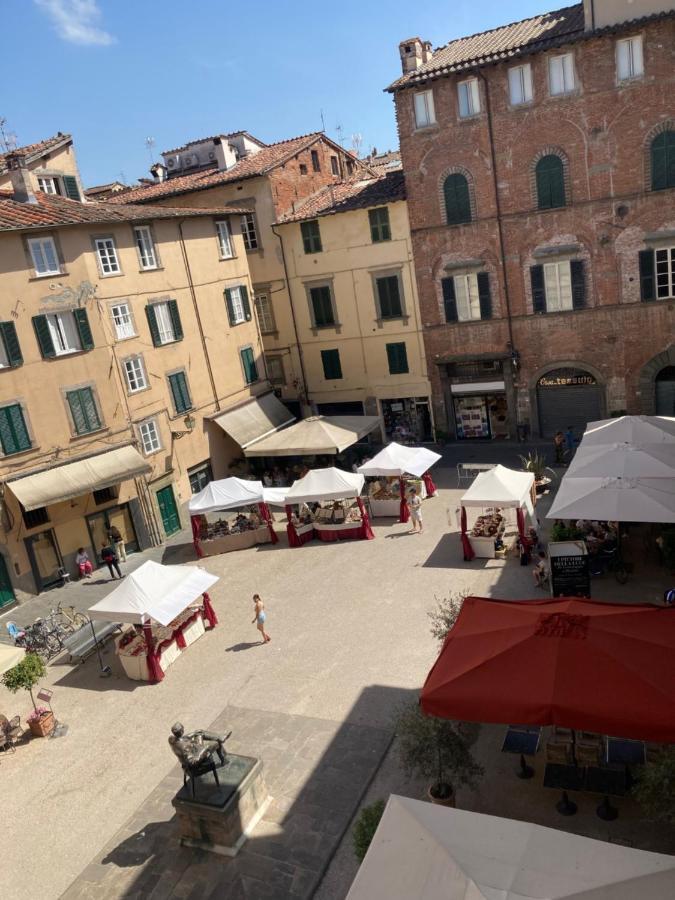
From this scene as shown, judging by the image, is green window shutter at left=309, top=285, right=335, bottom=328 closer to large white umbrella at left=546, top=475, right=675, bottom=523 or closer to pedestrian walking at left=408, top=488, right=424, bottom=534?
pedestrian walking at left=408, top=488, right=424, bottom=534

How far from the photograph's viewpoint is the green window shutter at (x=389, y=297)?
102ft

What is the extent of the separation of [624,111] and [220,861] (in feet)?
89.1

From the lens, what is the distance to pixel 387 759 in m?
11.8

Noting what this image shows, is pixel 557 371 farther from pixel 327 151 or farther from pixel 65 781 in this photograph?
pixel 65 781

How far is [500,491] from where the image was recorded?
1894 centimetres

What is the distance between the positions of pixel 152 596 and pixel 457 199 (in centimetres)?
2101

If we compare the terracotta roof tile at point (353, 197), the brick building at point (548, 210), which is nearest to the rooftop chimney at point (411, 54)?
the brick building at point (548, 210)

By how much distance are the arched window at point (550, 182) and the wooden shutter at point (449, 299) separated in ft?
15.6

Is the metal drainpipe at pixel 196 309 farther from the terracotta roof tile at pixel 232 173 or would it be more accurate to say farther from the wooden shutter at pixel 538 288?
the wooden shutter at pixel 538 288

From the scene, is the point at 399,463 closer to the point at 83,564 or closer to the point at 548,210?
the point at 83,564

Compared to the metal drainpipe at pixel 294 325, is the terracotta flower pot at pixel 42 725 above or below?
below

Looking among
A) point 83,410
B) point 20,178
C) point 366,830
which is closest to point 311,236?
point 20,178

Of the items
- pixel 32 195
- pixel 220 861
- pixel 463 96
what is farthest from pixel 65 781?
pixel 463 96

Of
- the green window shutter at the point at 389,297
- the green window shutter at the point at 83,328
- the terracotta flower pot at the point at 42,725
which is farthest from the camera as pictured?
the green window shutter at the point at 389,297
